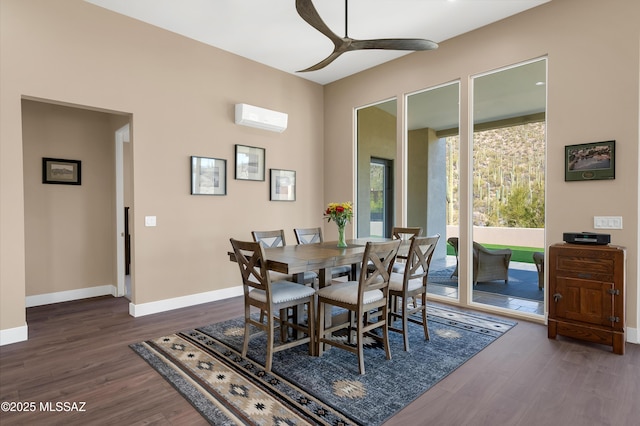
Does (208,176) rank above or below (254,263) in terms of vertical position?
above

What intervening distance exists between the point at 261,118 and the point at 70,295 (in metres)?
3.56

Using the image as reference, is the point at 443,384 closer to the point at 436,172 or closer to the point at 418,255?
the point at 418,255

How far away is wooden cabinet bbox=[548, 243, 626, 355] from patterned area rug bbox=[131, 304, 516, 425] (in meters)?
0.58

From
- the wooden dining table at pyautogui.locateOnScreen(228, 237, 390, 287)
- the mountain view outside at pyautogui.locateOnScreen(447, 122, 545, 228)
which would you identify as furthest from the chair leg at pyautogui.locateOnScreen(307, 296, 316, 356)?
the mountain view outside at pyautogui.locateOnScreen(447, 122, 545, 228)

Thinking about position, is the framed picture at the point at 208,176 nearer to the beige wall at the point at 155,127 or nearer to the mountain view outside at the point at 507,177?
the beige wall at the point at 155,127

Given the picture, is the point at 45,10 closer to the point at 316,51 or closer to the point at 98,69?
the point at 98,69

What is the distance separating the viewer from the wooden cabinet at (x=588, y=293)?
2906 mm

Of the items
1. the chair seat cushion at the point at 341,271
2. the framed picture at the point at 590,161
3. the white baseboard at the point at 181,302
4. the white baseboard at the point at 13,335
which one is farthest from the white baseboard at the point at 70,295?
the framed picture at the point at 590,161

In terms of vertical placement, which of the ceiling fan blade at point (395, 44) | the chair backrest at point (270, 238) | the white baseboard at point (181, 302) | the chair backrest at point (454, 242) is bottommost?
the white baseboard at point (181, 302)

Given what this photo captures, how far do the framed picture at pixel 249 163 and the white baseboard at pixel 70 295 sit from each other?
2.45 meters

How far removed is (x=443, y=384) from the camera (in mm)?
2422

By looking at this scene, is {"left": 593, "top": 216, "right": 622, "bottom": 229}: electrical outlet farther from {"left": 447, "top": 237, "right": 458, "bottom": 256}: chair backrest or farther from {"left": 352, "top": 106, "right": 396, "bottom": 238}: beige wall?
{"left": 352, "top": 106, "right": 396, "bottom": 238}: beige wall

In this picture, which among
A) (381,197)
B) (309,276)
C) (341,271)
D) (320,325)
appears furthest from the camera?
(381,197)

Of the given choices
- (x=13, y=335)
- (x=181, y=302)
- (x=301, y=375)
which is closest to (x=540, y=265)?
(x=301, y=375)
